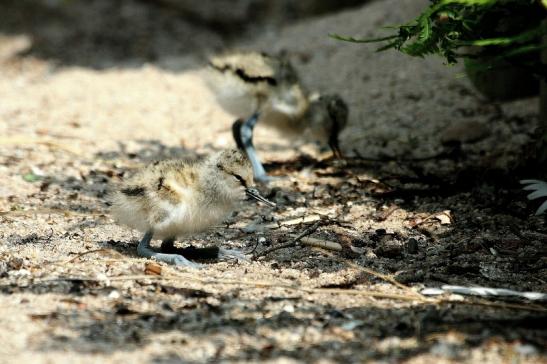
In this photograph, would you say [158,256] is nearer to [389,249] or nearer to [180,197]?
[180,197]

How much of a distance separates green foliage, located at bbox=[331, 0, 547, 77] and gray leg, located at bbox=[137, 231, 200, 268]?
149 centimetres

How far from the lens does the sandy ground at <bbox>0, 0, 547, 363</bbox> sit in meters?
3.21

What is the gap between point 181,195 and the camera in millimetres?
4238

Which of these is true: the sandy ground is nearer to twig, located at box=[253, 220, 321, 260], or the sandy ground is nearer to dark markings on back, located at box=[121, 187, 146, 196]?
twig, located at box=[253, 220, 321, 260]

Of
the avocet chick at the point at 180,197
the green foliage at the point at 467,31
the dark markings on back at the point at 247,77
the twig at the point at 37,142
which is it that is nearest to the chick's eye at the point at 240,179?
the avocet chick at the point at 180,197

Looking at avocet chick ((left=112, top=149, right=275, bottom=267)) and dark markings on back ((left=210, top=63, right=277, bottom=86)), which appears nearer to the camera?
avocet chick ((left=112, top=149, right=275, bottom=267))

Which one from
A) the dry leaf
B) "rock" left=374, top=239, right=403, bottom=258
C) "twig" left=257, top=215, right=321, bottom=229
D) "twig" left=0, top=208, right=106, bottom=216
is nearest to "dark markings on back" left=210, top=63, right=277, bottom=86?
"twig" left=257, top=215, right=321, bottom=229

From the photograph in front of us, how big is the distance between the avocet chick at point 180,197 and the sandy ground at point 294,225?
0.20 m

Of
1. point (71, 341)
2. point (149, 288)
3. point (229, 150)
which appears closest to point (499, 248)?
point (229, 150)

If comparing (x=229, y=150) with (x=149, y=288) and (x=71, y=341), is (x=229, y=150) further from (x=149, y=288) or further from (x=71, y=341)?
(x=71, y=341)

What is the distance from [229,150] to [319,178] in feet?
6.41

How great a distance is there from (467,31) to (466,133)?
1.93 metres

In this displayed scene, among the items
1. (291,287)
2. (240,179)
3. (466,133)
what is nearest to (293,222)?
(240,179)

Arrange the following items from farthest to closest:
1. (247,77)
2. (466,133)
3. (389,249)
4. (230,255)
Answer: (466,133), (247,77), (389,249), (230,255)
